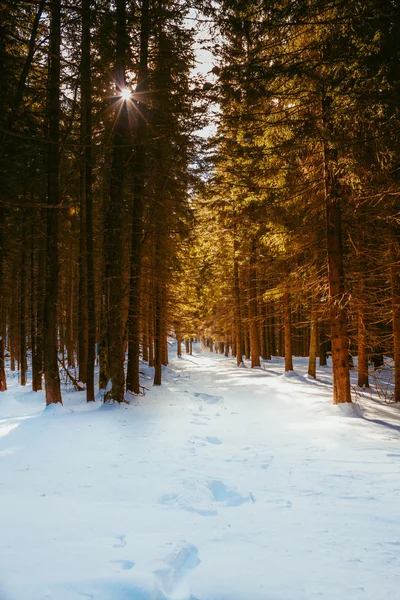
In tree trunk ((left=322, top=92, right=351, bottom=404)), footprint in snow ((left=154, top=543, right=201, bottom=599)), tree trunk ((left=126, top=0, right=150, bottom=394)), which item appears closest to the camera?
footprint in snow ((left=154, top=543, right=201, bottom=599))

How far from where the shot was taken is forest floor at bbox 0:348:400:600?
253 centimetres

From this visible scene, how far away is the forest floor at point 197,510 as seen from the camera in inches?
99.4

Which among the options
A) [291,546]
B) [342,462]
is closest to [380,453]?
[342,462]

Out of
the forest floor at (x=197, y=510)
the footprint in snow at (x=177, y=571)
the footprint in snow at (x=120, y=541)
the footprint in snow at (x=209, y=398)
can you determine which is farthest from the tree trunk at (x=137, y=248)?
the footprint in snow at (x=177, y=571)

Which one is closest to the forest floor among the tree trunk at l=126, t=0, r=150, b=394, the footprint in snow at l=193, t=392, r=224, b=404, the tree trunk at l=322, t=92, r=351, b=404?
the tree trunk at l=322, t=92, r=351, b=404

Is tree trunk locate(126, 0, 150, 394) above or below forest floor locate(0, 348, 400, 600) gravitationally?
above

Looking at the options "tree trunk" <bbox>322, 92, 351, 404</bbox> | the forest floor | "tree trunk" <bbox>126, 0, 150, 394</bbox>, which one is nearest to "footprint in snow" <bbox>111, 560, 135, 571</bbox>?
the forest floor

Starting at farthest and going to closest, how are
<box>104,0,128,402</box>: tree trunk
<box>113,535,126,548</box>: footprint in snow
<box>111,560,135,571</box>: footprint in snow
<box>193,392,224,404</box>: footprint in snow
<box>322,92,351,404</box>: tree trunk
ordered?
<box>193,392,224,404</box>: footprint in snow
<box>104,0,128,402</box>: tree trunk
<box>322,92,351,404</box>: tree trunk
<box>113,535,126,548</box>: footprint in snow
<box>111,560,135,571</box>: footprint in snow

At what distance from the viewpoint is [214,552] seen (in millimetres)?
2922

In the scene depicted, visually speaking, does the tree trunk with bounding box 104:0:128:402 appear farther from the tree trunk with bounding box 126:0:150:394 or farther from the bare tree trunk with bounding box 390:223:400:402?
the bare tree trunk with bounding box 390:223:400:402

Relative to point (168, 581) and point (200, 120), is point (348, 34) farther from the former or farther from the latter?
point (168, 581)

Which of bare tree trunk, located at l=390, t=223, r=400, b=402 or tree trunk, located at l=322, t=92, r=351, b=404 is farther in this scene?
bare tree trunk, located at l=390, t=223, r=400, b=402

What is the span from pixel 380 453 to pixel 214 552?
3960mm

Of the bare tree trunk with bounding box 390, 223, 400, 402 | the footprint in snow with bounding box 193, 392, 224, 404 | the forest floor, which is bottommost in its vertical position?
the footprint in snow with bounding box 193, 392, 224, 404
